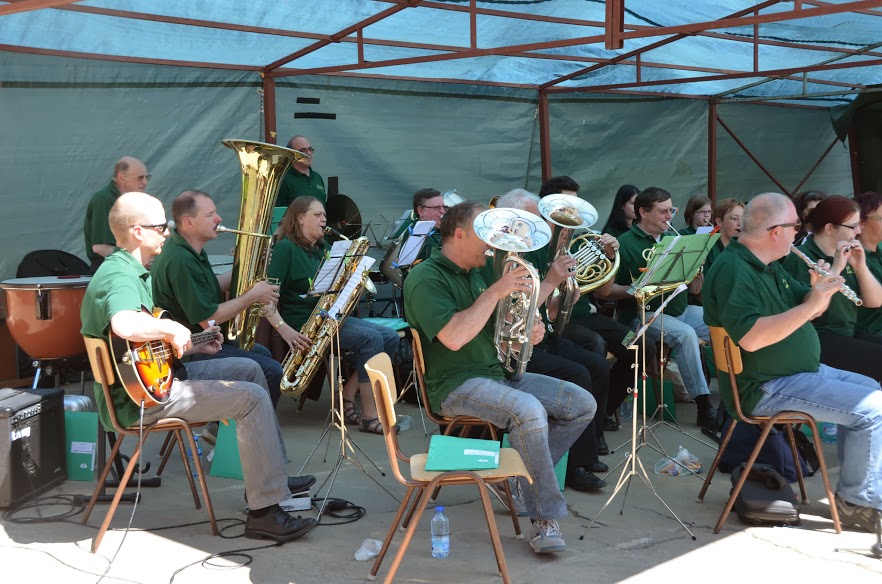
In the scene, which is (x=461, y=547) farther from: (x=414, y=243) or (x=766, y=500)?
(x=414, y=243)

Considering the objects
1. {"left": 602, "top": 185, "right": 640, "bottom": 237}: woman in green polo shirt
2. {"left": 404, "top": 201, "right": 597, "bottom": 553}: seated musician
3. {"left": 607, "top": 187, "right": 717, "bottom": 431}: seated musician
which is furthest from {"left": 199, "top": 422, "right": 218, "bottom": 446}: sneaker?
{"left": 602, "top": 185, "right": 640, "bottom": 237}: woman in green polo shirt

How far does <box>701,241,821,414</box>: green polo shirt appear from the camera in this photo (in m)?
4.08

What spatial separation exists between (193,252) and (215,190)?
3.44 metres

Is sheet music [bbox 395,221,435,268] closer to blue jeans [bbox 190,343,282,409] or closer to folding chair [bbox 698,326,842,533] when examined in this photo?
blue jeans [bbox 190,343,282,409]

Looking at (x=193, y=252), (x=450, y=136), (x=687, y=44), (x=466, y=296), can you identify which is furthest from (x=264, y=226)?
(x=687, y=44)

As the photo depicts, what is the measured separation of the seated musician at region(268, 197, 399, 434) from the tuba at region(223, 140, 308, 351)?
58 centimetres

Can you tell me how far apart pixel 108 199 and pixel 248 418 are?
2.74 m

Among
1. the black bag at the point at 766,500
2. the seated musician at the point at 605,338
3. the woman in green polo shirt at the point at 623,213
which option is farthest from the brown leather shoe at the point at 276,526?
the woman in green polo shirt at the point at 623,213

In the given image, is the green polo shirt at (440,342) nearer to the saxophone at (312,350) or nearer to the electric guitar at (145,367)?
the electric guitar at (145,367)

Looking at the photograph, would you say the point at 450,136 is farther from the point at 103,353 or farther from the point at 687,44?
the point at 103,353

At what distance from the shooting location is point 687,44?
9.27 metres

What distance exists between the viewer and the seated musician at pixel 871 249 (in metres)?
5.34

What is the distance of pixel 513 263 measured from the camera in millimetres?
3826

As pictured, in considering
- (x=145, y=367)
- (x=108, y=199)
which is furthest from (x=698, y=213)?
(x=145, y=367)
